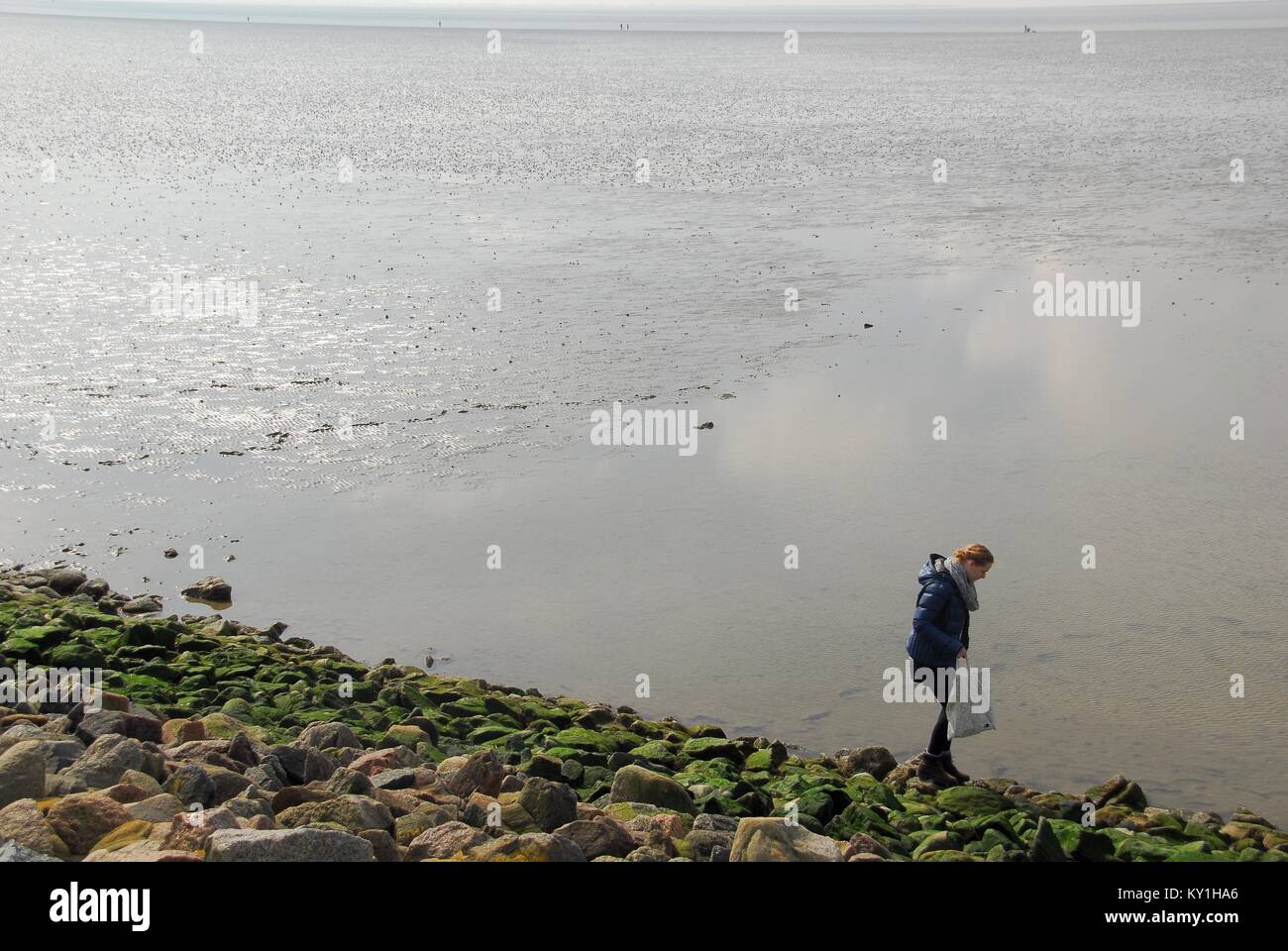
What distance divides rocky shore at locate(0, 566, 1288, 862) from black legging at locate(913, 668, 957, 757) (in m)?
0.37

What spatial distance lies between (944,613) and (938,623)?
0.25 feet

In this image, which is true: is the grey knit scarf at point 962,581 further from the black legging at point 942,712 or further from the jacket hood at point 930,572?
the black legging at point 942,712

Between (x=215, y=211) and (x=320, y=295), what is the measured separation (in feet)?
32.3

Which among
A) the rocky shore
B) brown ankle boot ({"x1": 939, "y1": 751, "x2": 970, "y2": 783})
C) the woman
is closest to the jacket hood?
the woman

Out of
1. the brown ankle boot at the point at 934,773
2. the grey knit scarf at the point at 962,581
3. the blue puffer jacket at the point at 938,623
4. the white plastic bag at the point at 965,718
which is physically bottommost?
the brown ankle boot at the point at 934,773

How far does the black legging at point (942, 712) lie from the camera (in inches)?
371

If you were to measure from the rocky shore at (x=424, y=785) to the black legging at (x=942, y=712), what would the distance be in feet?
1.21

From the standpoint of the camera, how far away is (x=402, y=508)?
15445mm

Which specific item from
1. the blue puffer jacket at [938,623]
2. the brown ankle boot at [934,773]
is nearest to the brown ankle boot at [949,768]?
the brown ankle boot at [934,773]

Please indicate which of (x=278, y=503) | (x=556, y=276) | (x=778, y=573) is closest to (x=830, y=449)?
(x=778, y=573)

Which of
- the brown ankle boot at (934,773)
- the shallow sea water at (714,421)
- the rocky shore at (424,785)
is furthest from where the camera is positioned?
the shallow sea water at (714,421)

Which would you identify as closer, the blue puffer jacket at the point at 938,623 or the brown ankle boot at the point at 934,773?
the blue puffer jacket at the point at 938,623

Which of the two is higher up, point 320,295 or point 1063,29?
point 1063,29

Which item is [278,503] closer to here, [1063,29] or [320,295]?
[320,295]
